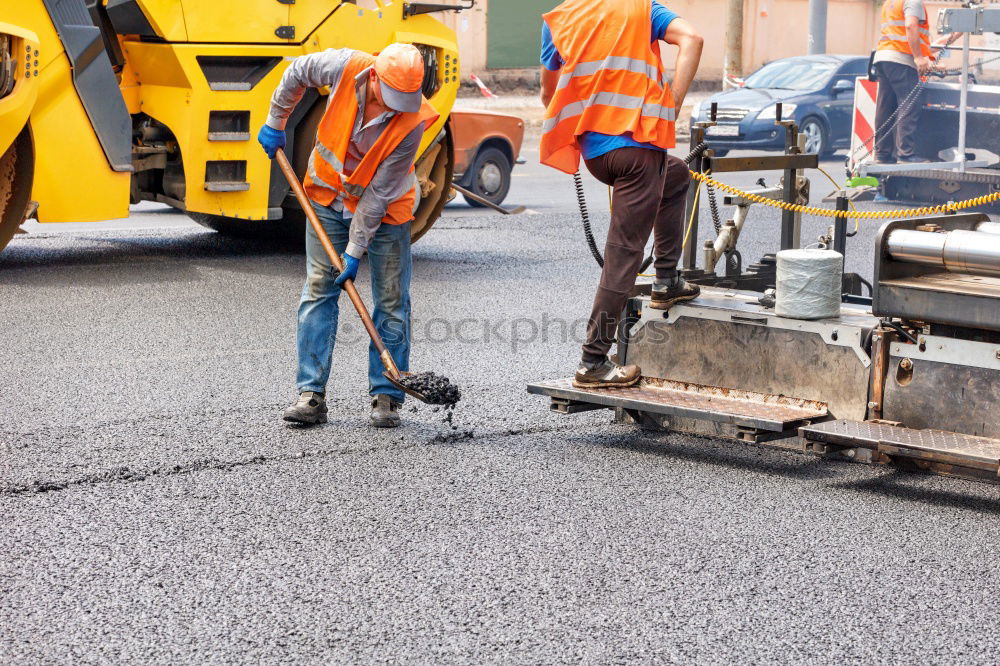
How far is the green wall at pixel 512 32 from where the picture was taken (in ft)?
97.3

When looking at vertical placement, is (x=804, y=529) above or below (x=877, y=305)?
below

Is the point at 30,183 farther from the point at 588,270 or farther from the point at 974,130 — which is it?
the point at 974,130

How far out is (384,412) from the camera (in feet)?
19.1

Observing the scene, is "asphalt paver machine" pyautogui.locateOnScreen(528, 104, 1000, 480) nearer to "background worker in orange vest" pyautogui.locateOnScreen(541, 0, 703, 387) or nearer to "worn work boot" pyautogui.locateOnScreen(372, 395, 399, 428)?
"background worker in orange vest" pyautogui.locateOnScreen(541, 0, 703, 387)

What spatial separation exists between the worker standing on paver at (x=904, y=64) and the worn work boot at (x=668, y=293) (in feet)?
31.0

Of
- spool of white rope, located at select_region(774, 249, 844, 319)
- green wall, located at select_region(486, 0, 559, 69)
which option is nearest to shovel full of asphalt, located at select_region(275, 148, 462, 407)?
spool of white rope, located at select_region(774, 249, 844, 319)

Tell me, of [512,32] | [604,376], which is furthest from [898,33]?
[512,32]

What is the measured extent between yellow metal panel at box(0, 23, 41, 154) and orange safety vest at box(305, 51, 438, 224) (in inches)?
136

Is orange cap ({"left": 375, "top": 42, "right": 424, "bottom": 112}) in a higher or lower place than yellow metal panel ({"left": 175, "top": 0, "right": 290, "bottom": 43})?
lower

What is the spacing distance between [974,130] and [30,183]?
368 inches

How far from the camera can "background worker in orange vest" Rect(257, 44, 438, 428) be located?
18.4 ft

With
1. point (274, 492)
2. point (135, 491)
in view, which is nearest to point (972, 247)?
point (274, 492)

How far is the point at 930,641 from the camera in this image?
12.0 feet

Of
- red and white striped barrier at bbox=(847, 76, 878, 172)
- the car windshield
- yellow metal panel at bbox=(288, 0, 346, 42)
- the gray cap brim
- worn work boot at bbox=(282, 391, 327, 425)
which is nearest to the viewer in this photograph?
the gray cap brim
